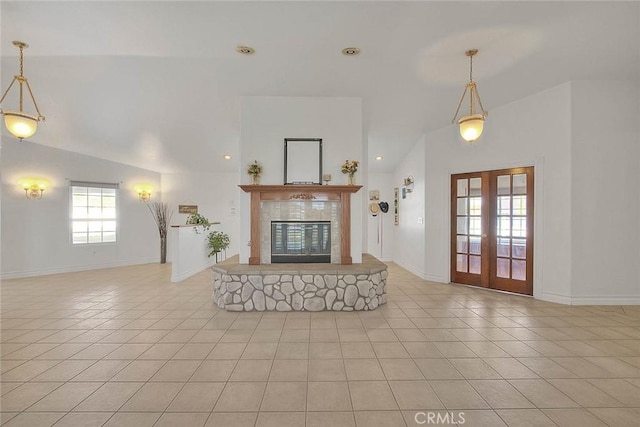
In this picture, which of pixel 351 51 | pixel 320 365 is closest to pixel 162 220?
pixel 351 51

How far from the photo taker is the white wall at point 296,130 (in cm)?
445

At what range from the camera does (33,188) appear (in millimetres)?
5957

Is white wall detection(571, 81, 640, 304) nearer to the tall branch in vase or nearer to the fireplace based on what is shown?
the fireplace

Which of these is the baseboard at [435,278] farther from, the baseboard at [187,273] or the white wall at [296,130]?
the baseboard at [187,273]

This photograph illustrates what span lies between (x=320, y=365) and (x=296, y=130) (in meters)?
3.24

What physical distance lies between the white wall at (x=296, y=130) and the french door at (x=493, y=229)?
2187mm

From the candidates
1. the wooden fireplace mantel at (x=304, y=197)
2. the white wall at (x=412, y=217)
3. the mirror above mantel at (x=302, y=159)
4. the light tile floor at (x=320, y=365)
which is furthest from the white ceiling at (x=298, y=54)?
the light tile floor at (x=320, y=365)

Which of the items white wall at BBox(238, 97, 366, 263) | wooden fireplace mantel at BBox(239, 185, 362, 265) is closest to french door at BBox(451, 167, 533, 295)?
white wall at BBox(238, 97, 366, 263)

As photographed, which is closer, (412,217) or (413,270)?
(413,270)

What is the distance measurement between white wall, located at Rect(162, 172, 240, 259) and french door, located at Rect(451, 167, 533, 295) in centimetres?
568

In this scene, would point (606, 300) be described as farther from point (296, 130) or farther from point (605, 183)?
point (296, 130)

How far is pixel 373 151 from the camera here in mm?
6738

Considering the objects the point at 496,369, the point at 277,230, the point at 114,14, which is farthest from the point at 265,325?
the point at 114,14

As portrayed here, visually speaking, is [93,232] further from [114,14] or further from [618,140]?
[618,140]
